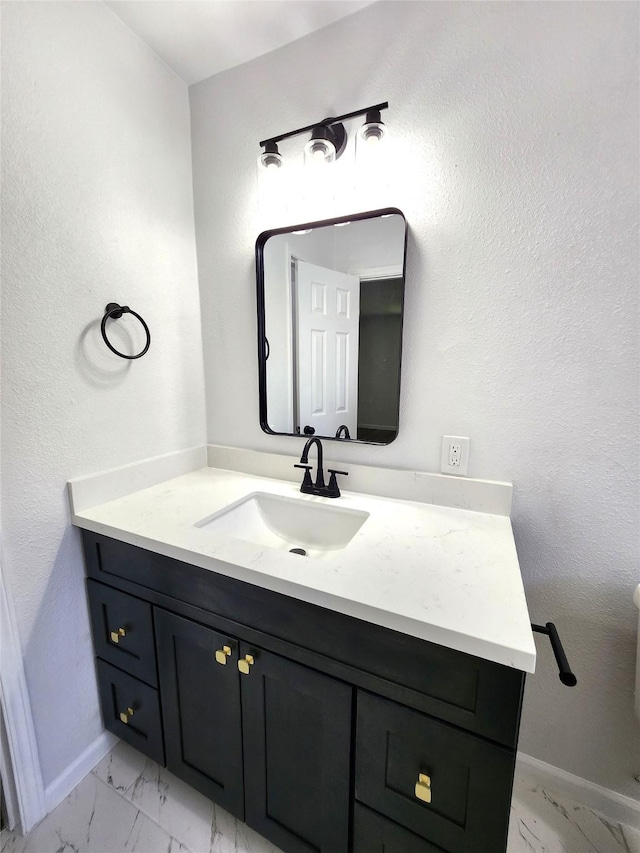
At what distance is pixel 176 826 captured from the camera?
42.3 inches

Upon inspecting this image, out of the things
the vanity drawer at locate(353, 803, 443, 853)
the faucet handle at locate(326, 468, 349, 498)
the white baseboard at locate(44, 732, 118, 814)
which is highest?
the faucet handle at locate(326, 468, 349, 498)

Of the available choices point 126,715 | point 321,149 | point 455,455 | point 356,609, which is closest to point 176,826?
point 126,715

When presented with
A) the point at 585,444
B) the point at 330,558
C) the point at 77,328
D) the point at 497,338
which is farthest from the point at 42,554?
the point at 585,444

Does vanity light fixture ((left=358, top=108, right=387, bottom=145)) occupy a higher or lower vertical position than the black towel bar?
higher

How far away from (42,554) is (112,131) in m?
1.31

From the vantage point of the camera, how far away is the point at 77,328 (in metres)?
1.09

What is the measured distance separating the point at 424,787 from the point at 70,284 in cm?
150

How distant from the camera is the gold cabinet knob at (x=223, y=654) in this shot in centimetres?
90

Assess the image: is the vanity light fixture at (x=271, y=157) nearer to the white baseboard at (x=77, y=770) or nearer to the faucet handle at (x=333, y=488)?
the faucet handle at (x=333, y=488)

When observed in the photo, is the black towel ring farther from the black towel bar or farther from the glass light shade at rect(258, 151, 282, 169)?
the black towel bar

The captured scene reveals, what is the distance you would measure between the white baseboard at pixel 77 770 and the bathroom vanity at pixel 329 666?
0.46 ft

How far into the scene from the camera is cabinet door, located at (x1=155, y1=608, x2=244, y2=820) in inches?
36.9

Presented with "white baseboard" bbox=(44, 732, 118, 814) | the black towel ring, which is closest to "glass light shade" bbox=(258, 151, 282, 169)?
the black towel ring

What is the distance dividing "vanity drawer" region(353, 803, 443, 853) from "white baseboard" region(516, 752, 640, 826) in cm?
68
